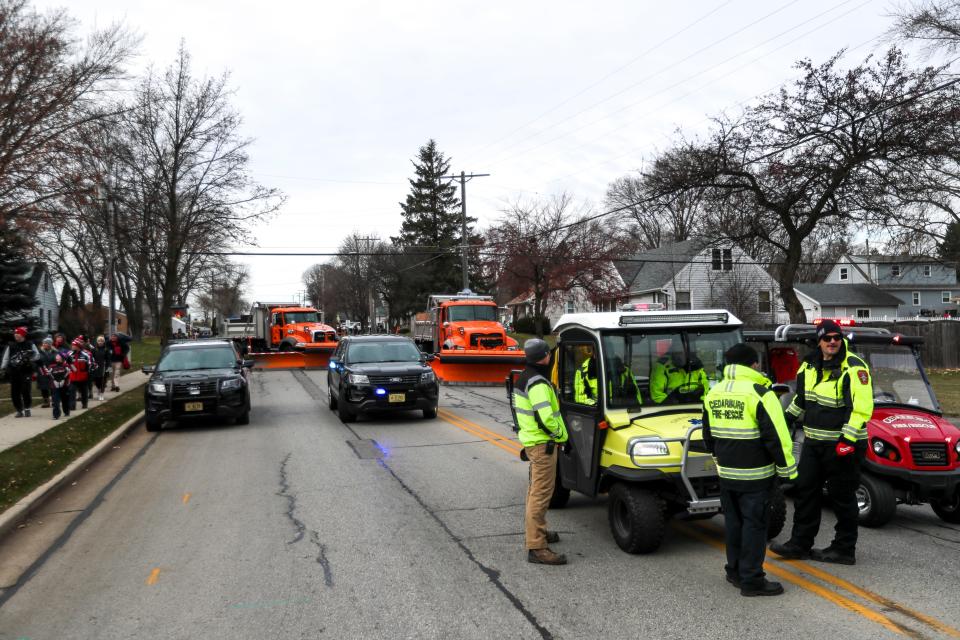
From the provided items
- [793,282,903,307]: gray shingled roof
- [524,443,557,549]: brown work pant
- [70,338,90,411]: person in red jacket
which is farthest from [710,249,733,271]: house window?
[524,443,557,549]: brown work pant

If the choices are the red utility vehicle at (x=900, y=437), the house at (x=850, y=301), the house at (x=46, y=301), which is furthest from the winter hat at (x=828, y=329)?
the house at (x=850, y=301)

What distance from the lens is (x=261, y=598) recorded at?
5.58 meters

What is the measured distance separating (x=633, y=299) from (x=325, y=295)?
5264 cm

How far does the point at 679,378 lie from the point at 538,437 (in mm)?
1572

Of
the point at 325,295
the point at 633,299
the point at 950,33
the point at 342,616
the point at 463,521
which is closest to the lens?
the point at 342,616

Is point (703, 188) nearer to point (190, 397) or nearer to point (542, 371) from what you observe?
point (190, 397)

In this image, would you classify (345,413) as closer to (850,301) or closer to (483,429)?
(483,429)

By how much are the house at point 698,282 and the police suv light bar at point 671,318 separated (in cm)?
4052

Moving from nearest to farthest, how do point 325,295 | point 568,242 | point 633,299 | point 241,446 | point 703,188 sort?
point 241,446, point 703,188, point 568,242, point 633,299, point 325,295

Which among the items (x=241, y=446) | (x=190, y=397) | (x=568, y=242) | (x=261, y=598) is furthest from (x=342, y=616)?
(x=568, y=242)

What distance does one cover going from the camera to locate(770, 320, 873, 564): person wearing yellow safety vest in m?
6.11

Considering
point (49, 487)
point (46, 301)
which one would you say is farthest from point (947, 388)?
point (46, 301)

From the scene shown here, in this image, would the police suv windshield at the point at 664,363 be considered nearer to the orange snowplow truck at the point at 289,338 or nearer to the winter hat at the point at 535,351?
the winter hat at the point at 535,351

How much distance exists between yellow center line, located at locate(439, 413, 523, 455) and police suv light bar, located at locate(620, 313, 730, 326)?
537 cm
